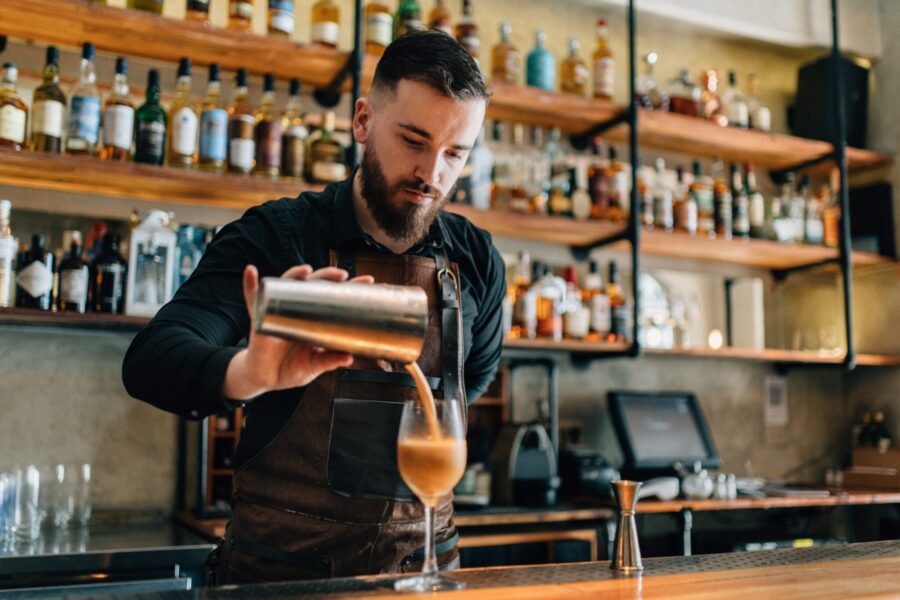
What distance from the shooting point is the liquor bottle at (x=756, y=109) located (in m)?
3.57

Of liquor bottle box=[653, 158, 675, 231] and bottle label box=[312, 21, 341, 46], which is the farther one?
liquor bottle box=[653, 158, 675, 231]

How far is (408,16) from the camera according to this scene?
2.89 m

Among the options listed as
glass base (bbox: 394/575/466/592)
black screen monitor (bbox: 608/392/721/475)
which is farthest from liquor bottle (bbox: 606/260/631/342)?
glass base (bbox: 394/575/466/592)

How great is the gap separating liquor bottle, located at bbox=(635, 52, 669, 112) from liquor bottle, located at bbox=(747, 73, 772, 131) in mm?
431

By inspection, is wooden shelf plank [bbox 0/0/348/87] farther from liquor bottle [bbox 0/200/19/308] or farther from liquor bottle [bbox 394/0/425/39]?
liquor bottle [bbox 0/200/19/308]

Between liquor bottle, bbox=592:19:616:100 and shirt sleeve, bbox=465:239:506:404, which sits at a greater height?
liquor bottle, bbox=592:19:616:100

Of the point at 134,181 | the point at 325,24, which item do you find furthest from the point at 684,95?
the point at 134,181

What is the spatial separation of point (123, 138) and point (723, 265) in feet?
8.46

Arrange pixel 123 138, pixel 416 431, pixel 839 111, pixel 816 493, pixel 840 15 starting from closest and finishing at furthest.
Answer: pixel 416 431 → pixel 123 138 → pixel 816 493 → pixel 839 111 → pixel 840 15

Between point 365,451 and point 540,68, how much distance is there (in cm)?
209

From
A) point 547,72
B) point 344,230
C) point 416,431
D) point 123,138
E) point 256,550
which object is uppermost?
point 547,72

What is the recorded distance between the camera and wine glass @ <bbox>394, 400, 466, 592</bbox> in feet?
3.42

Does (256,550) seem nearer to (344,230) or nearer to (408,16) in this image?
(344,230)

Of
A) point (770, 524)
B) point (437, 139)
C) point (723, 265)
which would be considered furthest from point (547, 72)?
point (770, 524)
